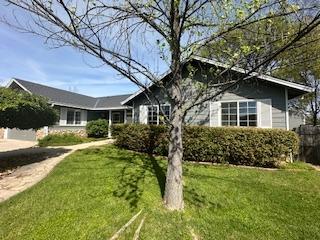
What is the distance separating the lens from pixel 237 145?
970cm

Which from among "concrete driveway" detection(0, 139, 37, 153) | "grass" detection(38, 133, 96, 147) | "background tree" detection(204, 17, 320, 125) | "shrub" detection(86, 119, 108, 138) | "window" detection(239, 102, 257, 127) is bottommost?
"concrete driveway" detection(0, 139, 37, 153)

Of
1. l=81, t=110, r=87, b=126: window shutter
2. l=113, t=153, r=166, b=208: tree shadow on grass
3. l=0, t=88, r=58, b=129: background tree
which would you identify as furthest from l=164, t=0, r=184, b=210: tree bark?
l=81, t=110, r=87, b=126: window shutter

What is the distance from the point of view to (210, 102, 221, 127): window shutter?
43.1ft

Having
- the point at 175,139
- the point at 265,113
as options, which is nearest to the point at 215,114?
the point at 265,113

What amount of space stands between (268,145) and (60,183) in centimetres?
724

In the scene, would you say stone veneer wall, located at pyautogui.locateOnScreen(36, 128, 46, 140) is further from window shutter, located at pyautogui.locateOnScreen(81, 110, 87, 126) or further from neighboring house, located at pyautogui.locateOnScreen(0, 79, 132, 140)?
window shutter, located at pyautogui.locateOnScreen(81, 110, 87, 126)

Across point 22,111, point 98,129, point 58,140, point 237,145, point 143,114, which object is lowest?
point 58,140

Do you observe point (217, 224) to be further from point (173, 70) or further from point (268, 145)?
point (268, 145)

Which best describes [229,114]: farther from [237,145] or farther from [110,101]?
[110,101]

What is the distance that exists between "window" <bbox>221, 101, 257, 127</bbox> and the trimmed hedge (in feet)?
9.24

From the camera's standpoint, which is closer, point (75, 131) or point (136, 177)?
point (136, 177)

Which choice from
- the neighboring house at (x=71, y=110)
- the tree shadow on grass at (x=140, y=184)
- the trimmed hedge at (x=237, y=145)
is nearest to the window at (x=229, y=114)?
the trimmed hedge at (x=237, y=145)

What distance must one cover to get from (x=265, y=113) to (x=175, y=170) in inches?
325

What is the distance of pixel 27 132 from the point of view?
20703mm
